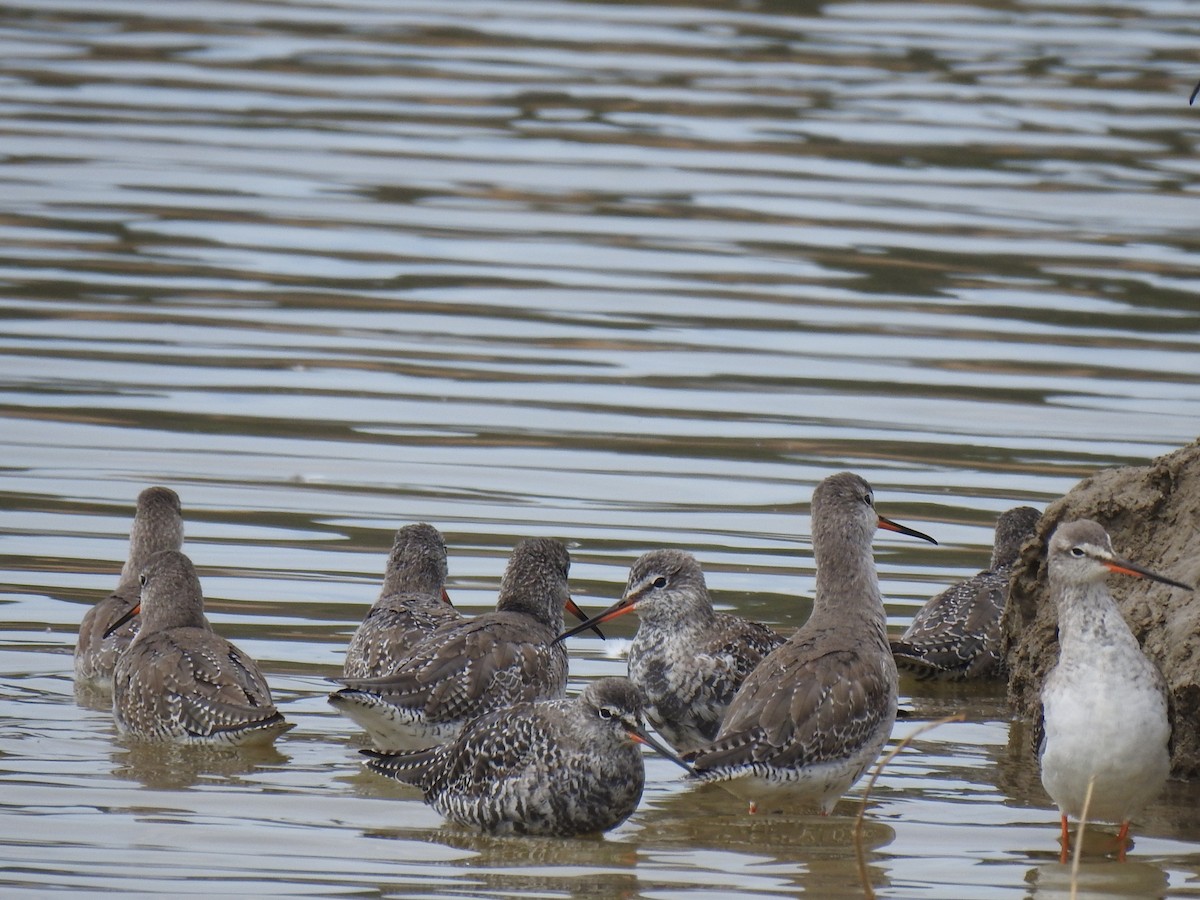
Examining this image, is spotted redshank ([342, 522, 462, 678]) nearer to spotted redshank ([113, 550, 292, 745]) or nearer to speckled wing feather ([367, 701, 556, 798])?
spotted redshank ([113, 550, 292, 745])

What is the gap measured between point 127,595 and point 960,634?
409cm

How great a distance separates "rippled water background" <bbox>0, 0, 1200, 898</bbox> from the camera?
911 cm

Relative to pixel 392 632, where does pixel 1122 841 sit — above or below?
below

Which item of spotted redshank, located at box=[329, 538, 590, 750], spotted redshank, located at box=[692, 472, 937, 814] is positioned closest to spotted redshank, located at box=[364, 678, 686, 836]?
spotted redshank, located at box=[692, 472, 937, 814]

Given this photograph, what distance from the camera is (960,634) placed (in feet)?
36.9

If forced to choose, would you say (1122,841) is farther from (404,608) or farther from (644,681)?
(404,608)

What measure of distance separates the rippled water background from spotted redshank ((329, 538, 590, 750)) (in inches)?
13.7

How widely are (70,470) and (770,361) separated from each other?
5368 mm

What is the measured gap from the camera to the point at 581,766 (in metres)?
8.80

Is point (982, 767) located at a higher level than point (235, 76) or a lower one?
lower

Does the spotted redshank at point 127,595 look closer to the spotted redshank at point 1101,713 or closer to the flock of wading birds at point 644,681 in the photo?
the flock of wading birds at point 644,681

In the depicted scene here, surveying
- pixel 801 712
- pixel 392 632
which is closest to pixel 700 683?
pixel 801 712

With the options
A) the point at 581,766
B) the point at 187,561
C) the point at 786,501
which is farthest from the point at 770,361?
the point at 581,766

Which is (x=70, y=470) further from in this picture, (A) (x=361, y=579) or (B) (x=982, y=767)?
(B) (x=982, y=767)
